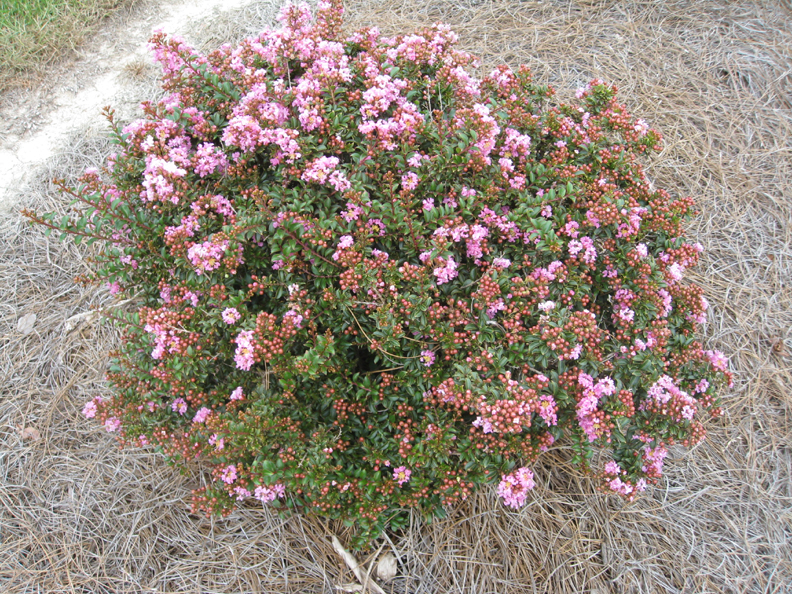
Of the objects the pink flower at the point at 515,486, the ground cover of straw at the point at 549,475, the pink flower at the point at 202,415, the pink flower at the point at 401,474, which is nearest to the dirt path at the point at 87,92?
the ground cover of straw at the point at 549,475

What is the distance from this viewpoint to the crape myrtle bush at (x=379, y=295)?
6.56ft

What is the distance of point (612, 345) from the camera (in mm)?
2236

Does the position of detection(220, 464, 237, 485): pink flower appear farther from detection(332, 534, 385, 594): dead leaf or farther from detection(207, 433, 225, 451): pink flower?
detection(332, 534, 385, 594): dead leaf

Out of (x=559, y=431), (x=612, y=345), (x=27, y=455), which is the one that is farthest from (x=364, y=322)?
(x=27, y=455)

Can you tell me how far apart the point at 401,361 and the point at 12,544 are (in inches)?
88.0

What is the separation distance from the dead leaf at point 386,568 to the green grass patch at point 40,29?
16.0 feet

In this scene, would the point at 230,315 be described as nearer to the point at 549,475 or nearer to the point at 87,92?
the point at 549,475

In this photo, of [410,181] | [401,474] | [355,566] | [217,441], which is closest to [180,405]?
[217,441]

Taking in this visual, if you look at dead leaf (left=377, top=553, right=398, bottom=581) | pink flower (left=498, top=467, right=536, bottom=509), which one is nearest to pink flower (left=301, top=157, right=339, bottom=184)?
pink flower (left=498, top=467, right=536, bottom=509)

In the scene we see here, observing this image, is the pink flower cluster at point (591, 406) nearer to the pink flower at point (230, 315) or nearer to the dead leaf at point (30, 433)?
the pink flower at point (230, 315)

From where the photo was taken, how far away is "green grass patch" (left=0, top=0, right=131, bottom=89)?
14.5 ft

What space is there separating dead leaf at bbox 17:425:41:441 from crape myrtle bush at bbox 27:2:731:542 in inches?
39.2

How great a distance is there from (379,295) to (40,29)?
4.73 meters

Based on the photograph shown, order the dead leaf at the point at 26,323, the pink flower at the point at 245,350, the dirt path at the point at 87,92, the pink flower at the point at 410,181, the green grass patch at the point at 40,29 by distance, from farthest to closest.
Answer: the green grass patch at the point at 40,29 < the dirt path at the point at 87,92 < the dead leaf at the point at 26,323 < the pink flower at the point at 410,181 < the pink flower at the point at 245,350
